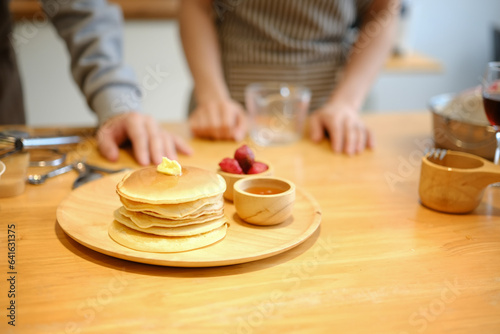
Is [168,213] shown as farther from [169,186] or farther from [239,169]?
[239,169]

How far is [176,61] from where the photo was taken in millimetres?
3660

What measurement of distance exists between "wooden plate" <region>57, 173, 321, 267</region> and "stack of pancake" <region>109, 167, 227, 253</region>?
18mm

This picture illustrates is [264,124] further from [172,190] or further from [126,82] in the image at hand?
[172,190]

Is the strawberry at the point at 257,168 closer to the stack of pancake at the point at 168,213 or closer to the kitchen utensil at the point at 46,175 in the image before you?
the stack of pancake at the point at 168,213

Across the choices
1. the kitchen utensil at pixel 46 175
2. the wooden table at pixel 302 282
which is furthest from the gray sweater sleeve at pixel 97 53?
the wooden table at pixel 302 282

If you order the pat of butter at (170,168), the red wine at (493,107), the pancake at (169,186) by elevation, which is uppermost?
the red wine at (493,107)

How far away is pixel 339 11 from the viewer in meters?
1.84

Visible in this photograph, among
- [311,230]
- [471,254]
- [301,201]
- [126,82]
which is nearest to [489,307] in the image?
[471,254]

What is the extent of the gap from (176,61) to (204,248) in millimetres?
2940

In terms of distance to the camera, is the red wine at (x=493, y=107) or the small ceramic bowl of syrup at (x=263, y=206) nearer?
the small ceramic bowl of syrup at (x=263, y=206)

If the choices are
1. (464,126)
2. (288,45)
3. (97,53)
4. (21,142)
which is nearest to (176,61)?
(288,45)

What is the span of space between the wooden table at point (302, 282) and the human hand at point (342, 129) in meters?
0.38

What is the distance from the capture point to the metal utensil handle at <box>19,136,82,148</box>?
51.3 inches

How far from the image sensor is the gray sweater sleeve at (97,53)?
155 cm
